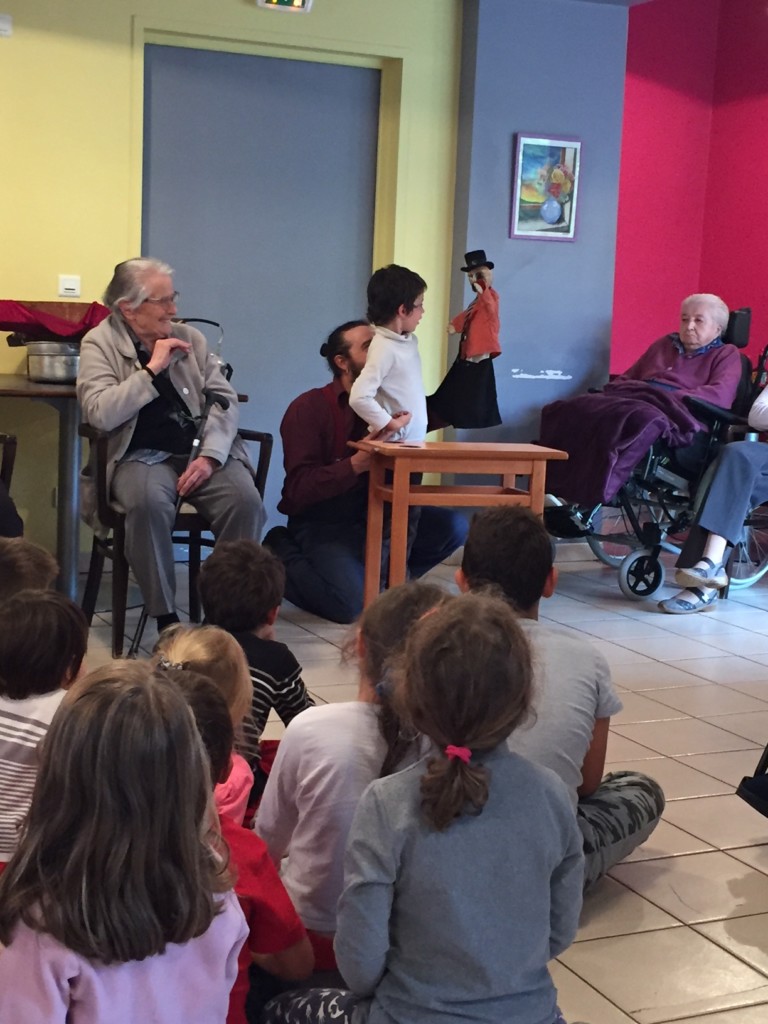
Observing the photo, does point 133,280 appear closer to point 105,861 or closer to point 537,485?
point 537,485

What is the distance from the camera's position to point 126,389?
386 centimetres

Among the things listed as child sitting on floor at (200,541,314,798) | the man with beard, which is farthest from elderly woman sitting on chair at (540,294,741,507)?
child sitting on floor at (200,541,314,798)

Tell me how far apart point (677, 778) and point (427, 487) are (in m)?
1.54

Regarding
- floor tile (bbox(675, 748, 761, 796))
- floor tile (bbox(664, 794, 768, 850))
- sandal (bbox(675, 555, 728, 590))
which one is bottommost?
floor tile (bbox(675, 748, 761, 796))

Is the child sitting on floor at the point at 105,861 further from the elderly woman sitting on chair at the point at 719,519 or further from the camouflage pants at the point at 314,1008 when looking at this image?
the elderly woman sitting on chair at the point at 719,519

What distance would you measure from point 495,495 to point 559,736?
2.18 m

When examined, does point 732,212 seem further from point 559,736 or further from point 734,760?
point 559,736

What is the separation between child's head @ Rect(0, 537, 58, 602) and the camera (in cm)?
238

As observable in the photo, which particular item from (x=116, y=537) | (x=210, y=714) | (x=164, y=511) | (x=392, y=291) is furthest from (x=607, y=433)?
(x=210, y=714)

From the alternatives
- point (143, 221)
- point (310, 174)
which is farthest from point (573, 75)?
point (143, 221)

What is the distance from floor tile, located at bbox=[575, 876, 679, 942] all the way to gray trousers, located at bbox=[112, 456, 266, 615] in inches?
68.8

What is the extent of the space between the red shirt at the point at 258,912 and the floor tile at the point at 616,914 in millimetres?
848

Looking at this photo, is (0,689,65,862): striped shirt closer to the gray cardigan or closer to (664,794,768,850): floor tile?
(664,794,768,850): floor tile

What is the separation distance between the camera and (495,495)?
4.20 m
